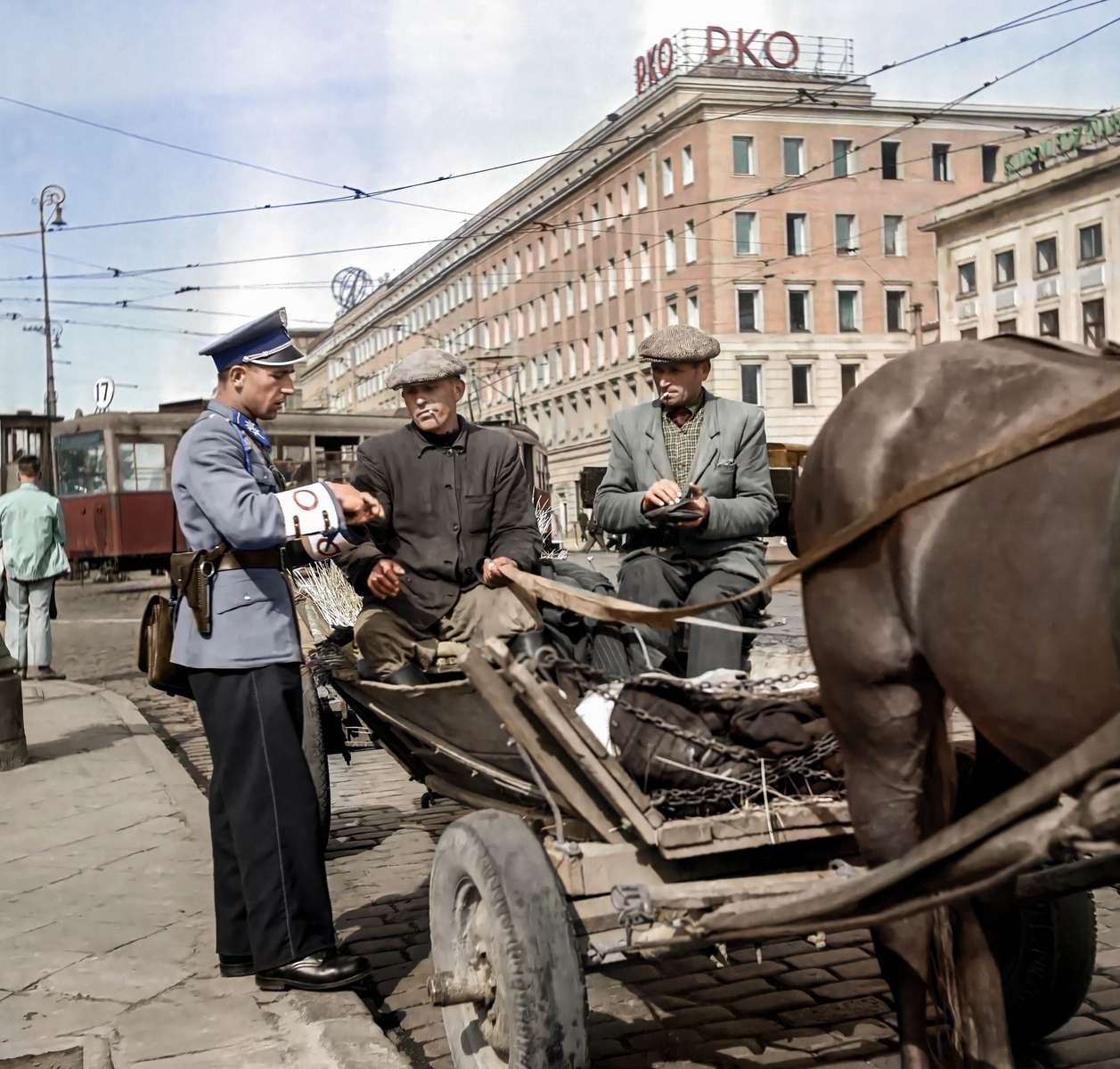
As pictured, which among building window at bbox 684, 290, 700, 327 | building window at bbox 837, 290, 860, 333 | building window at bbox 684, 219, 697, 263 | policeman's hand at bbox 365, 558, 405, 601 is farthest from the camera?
building window at bbox 837, 290, 860, 333

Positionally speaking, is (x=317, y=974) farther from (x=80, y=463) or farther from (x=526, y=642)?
(x=80, y=463)

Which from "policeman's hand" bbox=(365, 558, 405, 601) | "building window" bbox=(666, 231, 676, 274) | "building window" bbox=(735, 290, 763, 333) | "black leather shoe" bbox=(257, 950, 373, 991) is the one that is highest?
"building window" bbox=(666, 231, 676, 274)

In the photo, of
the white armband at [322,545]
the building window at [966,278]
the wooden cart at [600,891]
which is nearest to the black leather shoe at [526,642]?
the wooden cart at [600,891]

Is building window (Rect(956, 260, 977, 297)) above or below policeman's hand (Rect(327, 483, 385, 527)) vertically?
above

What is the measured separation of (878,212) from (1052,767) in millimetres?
64820

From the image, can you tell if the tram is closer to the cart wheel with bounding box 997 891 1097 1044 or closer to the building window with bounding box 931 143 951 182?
the cart wheel with bounding box 997 891 1097 1044

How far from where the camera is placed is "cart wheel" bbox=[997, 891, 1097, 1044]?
3885 mm

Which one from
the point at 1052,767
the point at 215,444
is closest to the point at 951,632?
the point at 1052,767

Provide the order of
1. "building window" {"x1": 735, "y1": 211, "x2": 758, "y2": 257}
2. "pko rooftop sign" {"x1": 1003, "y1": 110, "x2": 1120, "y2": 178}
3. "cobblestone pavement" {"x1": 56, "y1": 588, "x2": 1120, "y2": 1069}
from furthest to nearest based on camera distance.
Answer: "building window" {"x1": 735, "y1": 211, "x2": 758, "y2": 257} < "pko rooftop sign" {"x1": 1003, "y1": 110, "x2": 1120, "y2": 178} < "cobblestone pavement" {"x1": 56, "y1": 588, "x2": 1120, "y2": 1069}

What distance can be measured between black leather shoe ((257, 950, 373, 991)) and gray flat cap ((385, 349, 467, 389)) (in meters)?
2.16

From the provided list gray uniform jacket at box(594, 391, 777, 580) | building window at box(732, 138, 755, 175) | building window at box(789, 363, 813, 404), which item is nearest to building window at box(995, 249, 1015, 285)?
building window at box(789, 363, 813, 404)

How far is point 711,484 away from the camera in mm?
5223

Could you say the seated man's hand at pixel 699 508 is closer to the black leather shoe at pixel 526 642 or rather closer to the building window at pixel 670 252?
the black leather shoe at pixel 526 642

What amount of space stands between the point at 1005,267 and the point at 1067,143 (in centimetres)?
512
